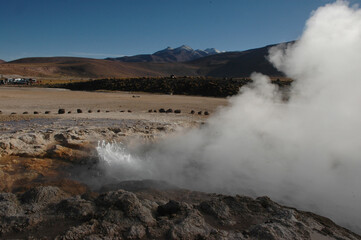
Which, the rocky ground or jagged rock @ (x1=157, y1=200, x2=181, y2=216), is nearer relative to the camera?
the rocky ground

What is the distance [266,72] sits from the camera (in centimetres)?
6631

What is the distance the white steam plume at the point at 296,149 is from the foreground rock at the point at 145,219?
980mm

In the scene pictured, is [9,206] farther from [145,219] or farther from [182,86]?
[182,86]

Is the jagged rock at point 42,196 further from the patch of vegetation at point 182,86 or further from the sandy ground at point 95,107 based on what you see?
the patch of vegetation at point 182,86

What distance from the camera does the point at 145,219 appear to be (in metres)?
3.03

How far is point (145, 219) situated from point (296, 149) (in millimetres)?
4671

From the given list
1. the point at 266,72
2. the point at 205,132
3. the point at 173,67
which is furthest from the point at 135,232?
the point at 173,67

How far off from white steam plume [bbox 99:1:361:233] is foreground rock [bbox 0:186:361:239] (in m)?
0.98

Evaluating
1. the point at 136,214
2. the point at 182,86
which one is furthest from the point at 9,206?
the point at 182,86

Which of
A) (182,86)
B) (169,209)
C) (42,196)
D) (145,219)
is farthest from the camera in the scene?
(182,86)

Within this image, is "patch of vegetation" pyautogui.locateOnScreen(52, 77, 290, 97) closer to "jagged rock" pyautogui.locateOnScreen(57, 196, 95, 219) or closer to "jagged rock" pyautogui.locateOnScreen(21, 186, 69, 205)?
"jagged rock" pyautogui.locateOnScreen(21, 186, 69, 205)

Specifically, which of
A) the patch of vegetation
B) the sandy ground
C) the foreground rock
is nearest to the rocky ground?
the foreground rock

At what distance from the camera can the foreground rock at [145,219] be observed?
279cm

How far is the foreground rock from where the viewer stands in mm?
2793
